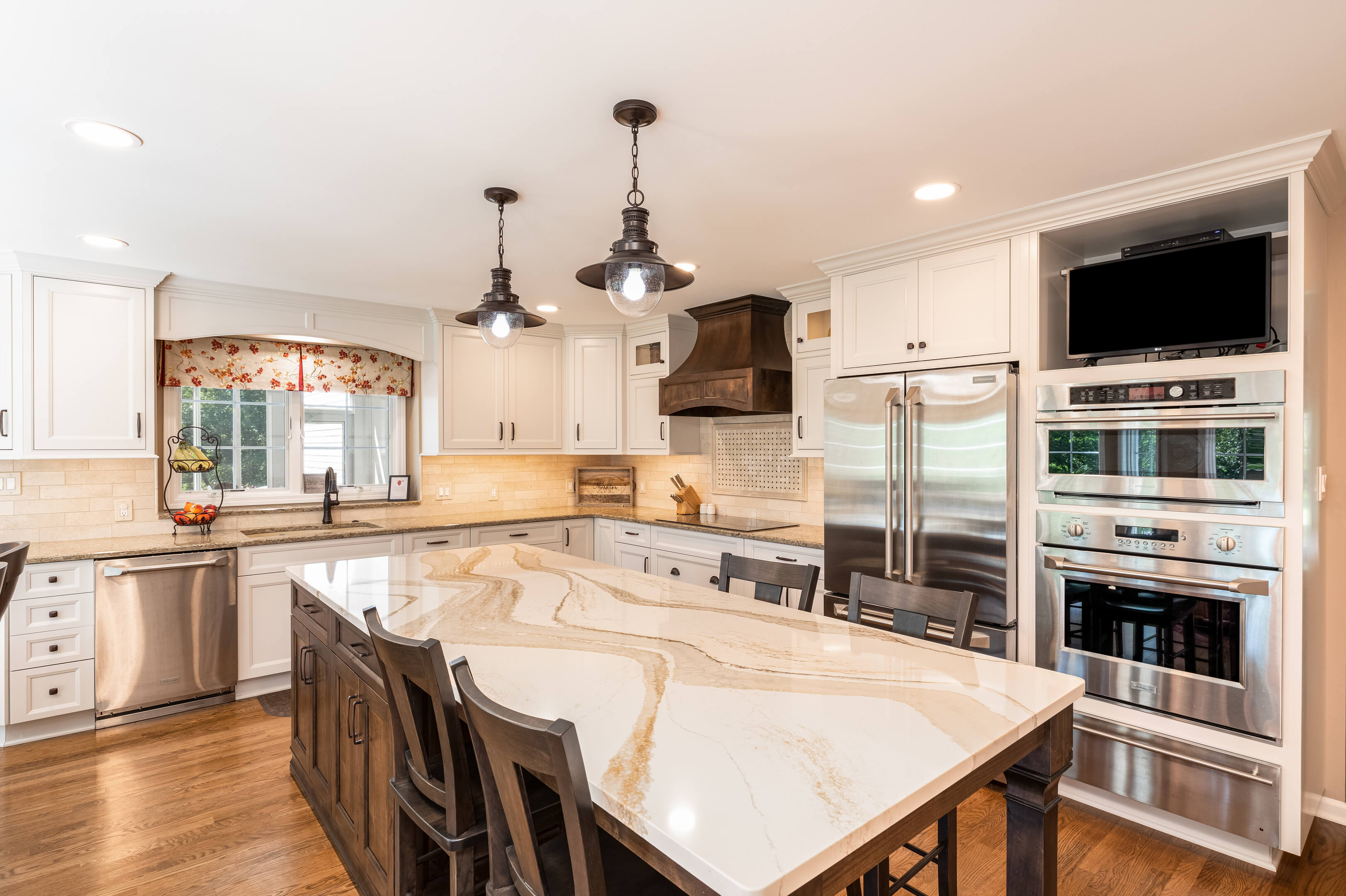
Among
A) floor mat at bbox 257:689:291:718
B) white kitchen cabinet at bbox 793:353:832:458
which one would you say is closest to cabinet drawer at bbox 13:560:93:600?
floor mat at bbox 257:689:291:718

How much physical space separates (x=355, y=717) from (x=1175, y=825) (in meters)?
2.86

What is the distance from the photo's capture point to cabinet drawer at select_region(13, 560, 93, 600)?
10.8ft

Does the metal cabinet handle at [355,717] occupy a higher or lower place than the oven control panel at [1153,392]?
lower

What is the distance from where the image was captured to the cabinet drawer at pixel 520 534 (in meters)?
4.77

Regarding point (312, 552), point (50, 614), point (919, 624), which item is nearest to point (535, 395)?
point (312, 552)

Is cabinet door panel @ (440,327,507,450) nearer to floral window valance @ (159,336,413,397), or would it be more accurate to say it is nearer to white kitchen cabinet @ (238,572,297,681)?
floral window valance @ (159,336,413,397)

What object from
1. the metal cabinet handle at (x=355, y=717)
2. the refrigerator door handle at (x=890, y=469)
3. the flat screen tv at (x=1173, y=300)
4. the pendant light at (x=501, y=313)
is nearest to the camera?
the metal cabinet handle at (x=355, y=717)

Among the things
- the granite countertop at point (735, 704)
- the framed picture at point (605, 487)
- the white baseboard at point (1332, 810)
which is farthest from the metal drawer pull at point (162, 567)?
the white baseboard at point (1332, 810)

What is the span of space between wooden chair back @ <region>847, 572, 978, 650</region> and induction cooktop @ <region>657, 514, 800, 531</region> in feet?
6.60

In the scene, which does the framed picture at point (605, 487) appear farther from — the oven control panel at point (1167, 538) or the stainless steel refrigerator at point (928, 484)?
the oven control panel at point (1167, 538)

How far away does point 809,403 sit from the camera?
13.3 feet

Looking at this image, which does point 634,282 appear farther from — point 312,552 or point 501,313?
point 312,552

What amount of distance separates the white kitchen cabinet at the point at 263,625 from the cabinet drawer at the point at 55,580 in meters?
0.66

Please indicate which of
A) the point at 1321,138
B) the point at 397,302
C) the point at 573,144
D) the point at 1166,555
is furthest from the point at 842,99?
the point at 397,302
